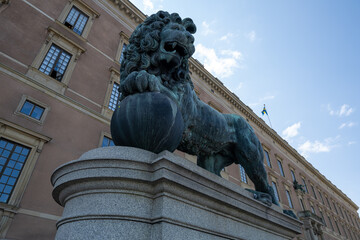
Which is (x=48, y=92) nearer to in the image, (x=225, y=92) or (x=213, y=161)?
(x=213, y=161)

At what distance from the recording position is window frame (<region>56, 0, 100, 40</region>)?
13651mm

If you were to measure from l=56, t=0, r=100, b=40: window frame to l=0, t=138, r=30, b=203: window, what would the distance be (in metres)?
7.64

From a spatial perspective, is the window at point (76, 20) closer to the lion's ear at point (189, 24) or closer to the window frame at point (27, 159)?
the window frame at point (27, 159)

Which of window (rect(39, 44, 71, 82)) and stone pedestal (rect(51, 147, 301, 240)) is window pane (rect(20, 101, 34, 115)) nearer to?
window (rect(39, 44, 71, 82))

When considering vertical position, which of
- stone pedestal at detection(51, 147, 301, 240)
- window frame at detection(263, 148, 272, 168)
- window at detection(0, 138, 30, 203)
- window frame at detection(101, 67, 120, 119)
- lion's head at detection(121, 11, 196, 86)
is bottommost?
stone pedestal at detection(51, 147, 301, 240)

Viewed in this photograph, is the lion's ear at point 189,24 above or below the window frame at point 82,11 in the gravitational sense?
below

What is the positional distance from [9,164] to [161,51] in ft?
32.3

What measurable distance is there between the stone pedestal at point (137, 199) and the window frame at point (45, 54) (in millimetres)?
11347

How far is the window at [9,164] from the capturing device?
870 cm

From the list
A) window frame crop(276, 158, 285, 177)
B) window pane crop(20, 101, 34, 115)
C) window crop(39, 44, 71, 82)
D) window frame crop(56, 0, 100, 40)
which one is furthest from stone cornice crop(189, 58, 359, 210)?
window pane crop(20, 101, 34, 115)

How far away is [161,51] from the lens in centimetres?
255

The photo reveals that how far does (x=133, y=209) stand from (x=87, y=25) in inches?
635

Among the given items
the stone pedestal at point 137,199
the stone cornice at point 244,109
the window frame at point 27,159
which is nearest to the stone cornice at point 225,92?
the stone cornice at point 244,109

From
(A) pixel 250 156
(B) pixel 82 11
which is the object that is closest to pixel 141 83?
(A) pixel 250 156
